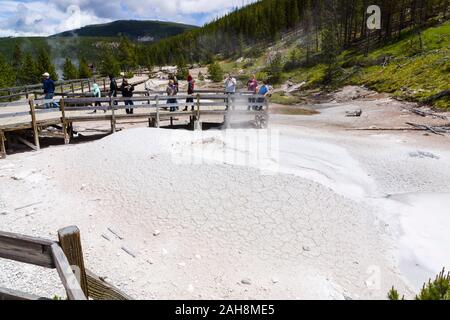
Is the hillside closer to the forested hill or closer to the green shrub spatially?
the forested hill

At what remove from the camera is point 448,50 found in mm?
33406

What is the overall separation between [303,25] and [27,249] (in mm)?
92049

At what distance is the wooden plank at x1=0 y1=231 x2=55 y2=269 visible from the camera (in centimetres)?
357

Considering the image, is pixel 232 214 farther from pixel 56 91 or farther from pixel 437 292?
pixel 56 91

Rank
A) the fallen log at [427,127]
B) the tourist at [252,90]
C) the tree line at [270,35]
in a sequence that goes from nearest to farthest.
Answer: the tourist at [252,90] → the fallen log at [427,127] → the tree line at [270,35]

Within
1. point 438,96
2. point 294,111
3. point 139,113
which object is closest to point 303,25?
point 294,111

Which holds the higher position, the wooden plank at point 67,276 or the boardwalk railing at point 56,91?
the boardwalk railing at point 56,91

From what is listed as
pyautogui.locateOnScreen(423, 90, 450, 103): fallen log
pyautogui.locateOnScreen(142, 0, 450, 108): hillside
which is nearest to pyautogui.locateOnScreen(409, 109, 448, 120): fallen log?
pyautogui.locateOnScreen(142, 0, 450, 108): hillside

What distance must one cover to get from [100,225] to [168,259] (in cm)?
221

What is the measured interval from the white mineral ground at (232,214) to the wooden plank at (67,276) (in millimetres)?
3713

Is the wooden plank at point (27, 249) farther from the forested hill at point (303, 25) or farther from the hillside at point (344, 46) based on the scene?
the forested hill at point (303, 25)

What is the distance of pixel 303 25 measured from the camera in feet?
287

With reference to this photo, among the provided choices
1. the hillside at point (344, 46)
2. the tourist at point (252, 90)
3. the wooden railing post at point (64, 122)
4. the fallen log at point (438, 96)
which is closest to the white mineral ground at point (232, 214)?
the wooden railing post at point (64, 122)

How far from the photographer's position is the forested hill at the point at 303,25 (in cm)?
5088
